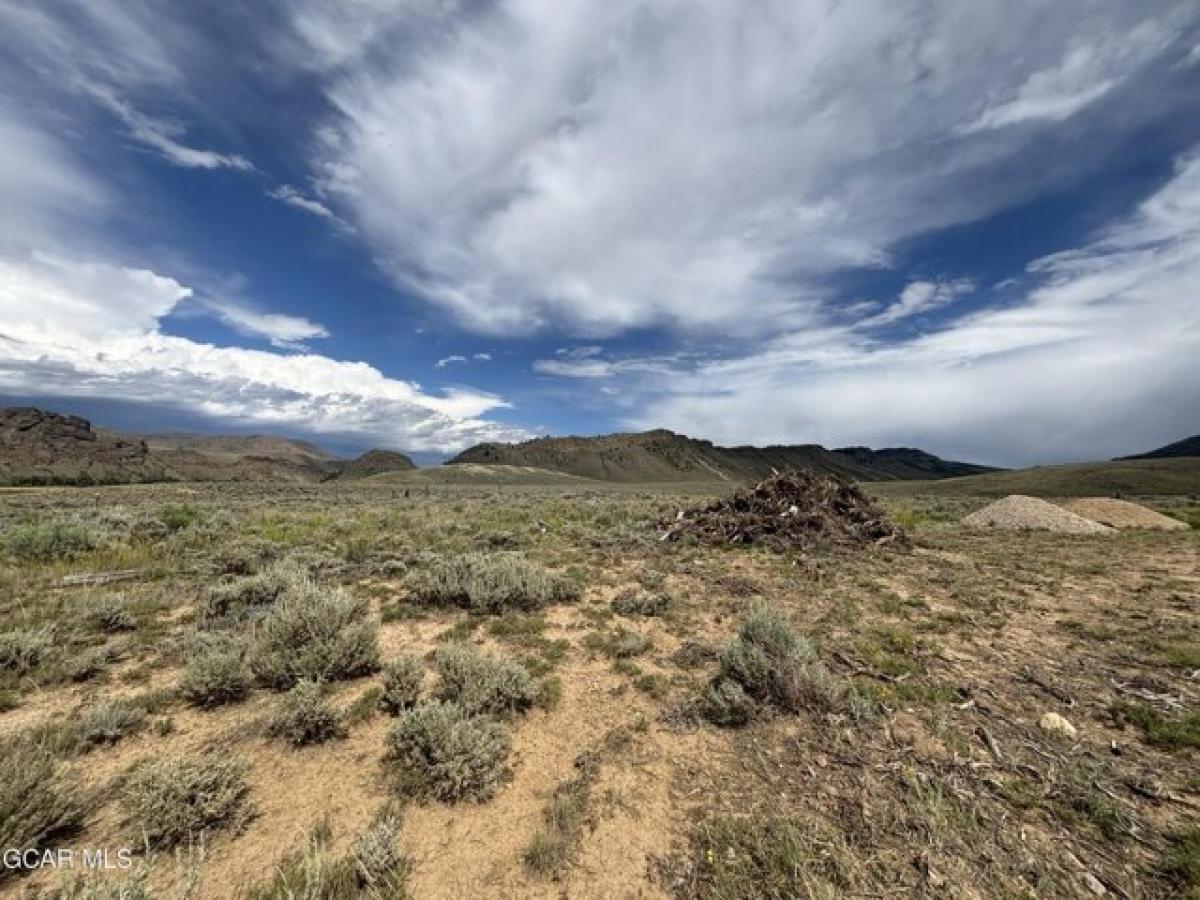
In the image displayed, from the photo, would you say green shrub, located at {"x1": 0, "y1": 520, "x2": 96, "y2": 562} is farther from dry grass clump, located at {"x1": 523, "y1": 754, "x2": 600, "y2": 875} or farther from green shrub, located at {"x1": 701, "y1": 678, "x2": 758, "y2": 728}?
green shrub, located at {"x1": 701, "y1": 678, "x2": 758, "y2": 728}

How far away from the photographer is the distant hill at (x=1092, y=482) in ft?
250

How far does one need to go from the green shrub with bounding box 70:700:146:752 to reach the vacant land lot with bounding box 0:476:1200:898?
3 centimetres

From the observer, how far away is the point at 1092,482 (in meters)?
81.9

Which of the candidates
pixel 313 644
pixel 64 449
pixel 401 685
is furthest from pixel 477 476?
pixel 401 685

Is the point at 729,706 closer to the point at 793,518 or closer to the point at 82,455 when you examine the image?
the point at 793,518

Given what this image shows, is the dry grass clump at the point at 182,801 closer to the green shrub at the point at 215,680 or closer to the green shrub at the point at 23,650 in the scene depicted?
the green shrub at the point at 215,680

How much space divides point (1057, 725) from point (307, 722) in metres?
7.45

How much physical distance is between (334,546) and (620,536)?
340 inches

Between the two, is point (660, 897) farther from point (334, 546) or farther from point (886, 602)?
point (334, 546)

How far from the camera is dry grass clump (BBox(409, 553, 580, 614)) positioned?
29.9 feet

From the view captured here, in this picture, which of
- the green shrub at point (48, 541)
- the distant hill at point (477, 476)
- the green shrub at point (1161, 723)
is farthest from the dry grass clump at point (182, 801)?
the distant hill at point (477, 476)

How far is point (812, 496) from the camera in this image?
672 inches

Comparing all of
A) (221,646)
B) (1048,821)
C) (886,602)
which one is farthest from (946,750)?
(221,646)

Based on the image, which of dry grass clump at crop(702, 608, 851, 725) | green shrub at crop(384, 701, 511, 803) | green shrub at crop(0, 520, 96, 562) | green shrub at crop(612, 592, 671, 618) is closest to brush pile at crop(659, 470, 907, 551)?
green shrub at crop(612, 592, 671, 618)
